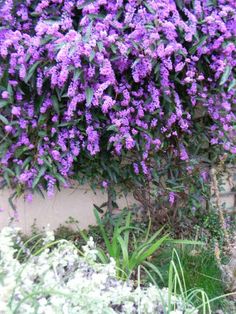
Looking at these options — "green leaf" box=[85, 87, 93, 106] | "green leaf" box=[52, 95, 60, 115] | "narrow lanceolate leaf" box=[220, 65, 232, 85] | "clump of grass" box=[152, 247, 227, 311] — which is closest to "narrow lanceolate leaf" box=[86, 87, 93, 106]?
"green leaf" box=[85, 87, 93, 106]

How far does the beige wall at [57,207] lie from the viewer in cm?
316

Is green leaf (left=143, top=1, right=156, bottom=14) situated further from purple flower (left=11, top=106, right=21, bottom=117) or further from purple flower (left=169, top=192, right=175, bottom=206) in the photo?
purple flower (left=169, top=192, right=175, bottom=206)

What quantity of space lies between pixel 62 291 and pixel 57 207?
5.59 ft

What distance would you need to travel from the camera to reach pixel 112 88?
106 inches

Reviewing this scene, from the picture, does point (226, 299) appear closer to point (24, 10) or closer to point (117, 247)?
point (117, 247)

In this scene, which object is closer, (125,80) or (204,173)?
(125,80)

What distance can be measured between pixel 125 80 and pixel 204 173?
3.20 feet

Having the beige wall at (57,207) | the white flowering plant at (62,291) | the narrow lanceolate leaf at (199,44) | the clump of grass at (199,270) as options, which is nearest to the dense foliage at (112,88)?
the narrow lanceolate leaf at (199,44)

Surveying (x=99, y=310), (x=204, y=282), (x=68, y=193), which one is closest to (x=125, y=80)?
(x=68, y=193)

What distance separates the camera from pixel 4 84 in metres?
2.72

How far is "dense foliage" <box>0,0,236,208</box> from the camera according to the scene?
2.50 metres

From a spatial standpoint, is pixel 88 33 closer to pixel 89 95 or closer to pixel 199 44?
pixel 89 95

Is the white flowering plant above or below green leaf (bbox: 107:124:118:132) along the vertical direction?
below

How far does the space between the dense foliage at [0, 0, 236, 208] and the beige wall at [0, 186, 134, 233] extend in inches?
8.0
